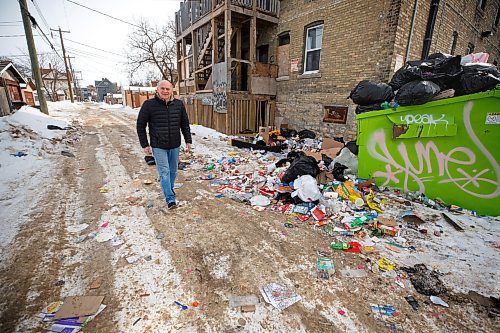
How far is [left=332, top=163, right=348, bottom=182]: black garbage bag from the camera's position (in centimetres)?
427

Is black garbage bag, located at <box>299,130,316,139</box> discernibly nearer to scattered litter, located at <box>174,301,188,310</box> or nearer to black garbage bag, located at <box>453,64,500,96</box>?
black garbage bag, located at <box>453,64,500,96</box>

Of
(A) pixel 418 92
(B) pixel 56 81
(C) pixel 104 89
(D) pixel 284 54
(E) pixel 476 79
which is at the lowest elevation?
(A) pixel 418 92

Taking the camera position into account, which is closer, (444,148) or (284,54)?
(444,148)

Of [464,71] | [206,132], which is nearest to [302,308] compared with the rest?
[464,71]

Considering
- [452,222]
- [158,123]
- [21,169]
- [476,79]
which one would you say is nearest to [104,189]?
[158,123]

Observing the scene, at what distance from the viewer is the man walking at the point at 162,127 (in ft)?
10.7

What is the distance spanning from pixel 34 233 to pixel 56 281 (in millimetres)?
1112

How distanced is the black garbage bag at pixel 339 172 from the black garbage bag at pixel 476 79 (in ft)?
6.51

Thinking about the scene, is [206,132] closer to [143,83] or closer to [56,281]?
[56,281]

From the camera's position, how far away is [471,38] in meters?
9.83

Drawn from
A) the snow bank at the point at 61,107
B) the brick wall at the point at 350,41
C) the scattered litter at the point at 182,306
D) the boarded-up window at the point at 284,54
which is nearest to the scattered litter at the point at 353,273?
the scattered litter at the point at 182,306

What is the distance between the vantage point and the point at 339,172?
4.40 meters

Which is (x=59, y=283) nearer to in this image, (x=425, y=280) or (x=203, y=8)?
(x=425, y=280)

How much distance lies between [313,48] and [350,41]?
5.49 ft
